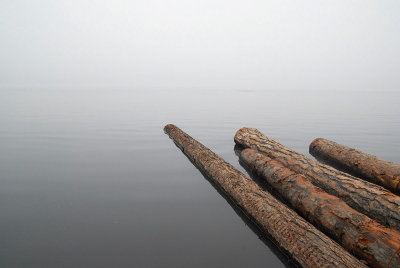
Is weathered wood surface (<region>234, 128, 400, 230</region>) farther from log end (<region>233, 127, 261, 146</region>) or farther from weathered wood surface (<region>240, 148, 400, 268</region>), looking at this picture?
log end (<region>233, 127, 261, 146</region>)

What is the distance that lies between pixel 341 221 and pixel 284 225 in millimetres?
821

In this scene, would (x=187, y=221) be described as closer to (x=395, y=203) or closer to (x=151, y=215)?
(x=151, y=215)

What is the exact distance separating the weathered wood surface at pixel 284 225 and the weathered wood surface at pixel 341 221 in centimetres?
31

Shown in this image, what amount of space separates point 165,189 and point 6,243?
2.80m

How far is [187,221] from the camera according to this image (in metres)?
4.12

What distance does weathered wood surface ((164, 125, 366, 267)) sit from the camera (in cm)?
287

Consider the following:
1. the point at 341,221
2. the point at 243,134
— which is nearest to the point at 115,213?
the point at 341,221

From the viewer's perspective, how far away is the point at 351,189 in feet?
14.8

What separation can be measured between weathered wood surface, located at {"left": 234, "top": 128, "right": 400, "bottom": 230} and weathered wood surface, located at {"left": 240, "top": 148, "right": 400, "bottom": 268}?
62 centimetres

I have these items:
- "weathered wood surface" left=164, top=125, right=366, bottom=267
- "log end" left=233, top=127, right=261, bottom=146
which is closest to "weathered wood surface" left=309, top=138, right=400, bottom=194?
"log end" left=233, top=127, right=261, bottom=146

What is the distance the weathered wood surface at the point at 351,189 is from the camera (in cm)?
384

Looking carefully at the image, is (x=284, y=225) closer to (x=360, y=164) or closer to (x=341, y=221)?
(x=341, y=221)

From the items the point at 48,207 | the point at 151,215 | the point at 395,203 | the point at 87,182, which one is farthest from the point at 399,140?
the point at 48,207

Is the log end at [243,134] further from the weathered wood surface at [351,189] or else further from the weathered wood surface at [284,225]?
the weathered wood surface at [284,225]
